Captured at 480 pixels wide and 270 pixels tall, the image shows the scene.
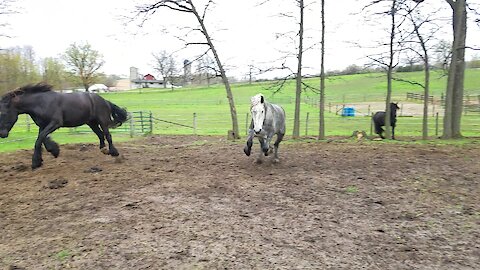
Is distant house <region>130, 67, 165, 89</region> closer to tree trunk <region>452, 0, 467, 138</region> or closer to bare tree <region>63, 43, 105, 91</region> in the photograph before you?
bare tree <region>63, 43, 105, 91</region>

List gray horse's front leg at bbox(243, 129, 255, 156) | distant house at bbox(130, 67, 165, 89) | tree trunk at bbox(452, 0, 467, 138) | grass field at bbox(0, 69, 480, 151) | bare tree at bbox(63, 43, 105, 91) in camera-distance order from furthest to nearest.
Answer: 1. distant house at bbox(130, 67, 165, 89)
2. bare tree at bbox(63, 43, 105, 91)
3. grass field at bbox(0, 69, 480, 151)
4. tree trunk at bbox(452, 0, 467, 138)
5. gray horse's front leg at bbox(243, 129, 255, 156)

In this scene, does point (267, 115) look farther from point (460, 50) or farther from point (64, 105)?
point (460, 50)

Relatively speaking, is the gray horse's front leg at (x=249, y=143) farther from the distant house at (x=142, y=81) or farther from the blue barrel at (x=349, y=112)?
the distant house at (x=142, y=81)

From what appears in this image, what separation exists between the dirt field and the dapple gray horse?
613 millimetres

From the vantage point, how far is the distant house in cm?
11619

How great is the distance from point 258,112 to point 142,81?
384 ft

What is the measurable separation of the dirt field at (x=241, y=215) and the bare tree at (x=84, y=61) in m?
47.1

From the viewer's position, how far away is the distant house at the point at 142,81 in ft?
381

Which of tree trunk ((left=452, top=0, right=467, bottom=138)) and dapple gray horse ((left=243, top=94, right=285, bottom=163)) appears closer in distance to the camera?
dapple gray horse ((left=243, top=94, right=285, bottom=163))

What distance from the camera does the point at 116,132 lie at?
768 inches

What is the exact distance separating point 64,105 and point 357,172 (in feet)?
23.1

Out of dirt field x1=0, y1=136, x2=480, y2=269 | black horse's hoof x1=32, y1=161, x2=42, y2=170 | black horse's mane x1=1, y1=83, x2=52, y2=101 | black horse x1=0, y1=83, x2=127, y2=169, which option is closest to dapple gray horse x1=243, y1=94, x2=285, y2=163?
dirt field x1=0, y1=136, x2=480, y2=269

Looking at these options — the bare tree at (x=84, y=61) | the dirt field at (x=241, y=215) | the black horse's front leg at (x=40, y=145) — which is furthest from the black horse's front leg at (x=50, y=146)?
the bare tree at (x=84, y=61)

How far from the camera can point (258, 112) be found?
7523mm
